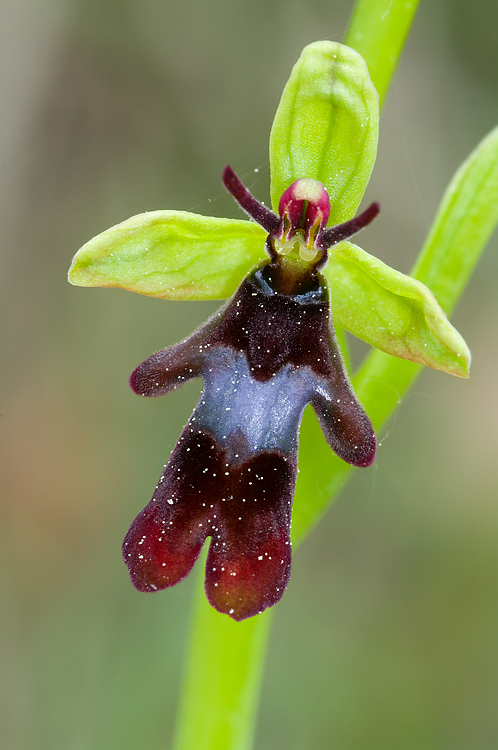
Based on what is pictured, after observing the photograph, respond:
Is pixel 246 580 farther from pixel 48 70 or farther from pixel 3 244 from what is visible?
pixel 48 70

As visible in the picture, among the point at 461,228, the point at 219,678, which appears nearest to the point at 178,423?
the point at 219,678

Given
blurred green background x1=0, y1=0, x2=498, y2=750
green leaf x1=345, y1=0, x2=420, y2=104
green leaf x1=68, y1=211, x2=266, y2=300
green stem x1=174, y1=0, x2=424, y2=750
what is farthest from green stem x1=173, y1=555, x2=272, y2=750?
blurred green background x1=0, y1=0, x2=498, y2=750

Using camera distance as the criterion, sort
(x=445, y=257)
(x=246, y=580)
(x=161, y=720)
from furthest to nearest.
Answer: (x=161, y=720) < (x=445, y=257) < (x=246, y=580)

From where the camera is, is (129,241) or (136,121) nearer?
(129,241)

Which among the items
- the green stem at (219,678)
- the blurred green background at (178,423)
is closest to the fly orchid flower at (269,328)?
the green stem at (219,678)

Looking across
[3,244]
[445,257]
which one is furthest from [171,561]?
[3,244]

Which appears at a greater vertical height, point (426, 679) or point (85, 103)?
point (85, 103)

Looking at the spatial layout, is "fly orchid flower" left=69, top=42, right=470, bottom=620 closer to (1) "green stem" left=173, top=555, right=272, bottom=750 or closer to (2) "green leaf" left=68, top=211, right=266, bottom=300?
(2) "green leaf" left=68, top=211, right=266, bottom=300
